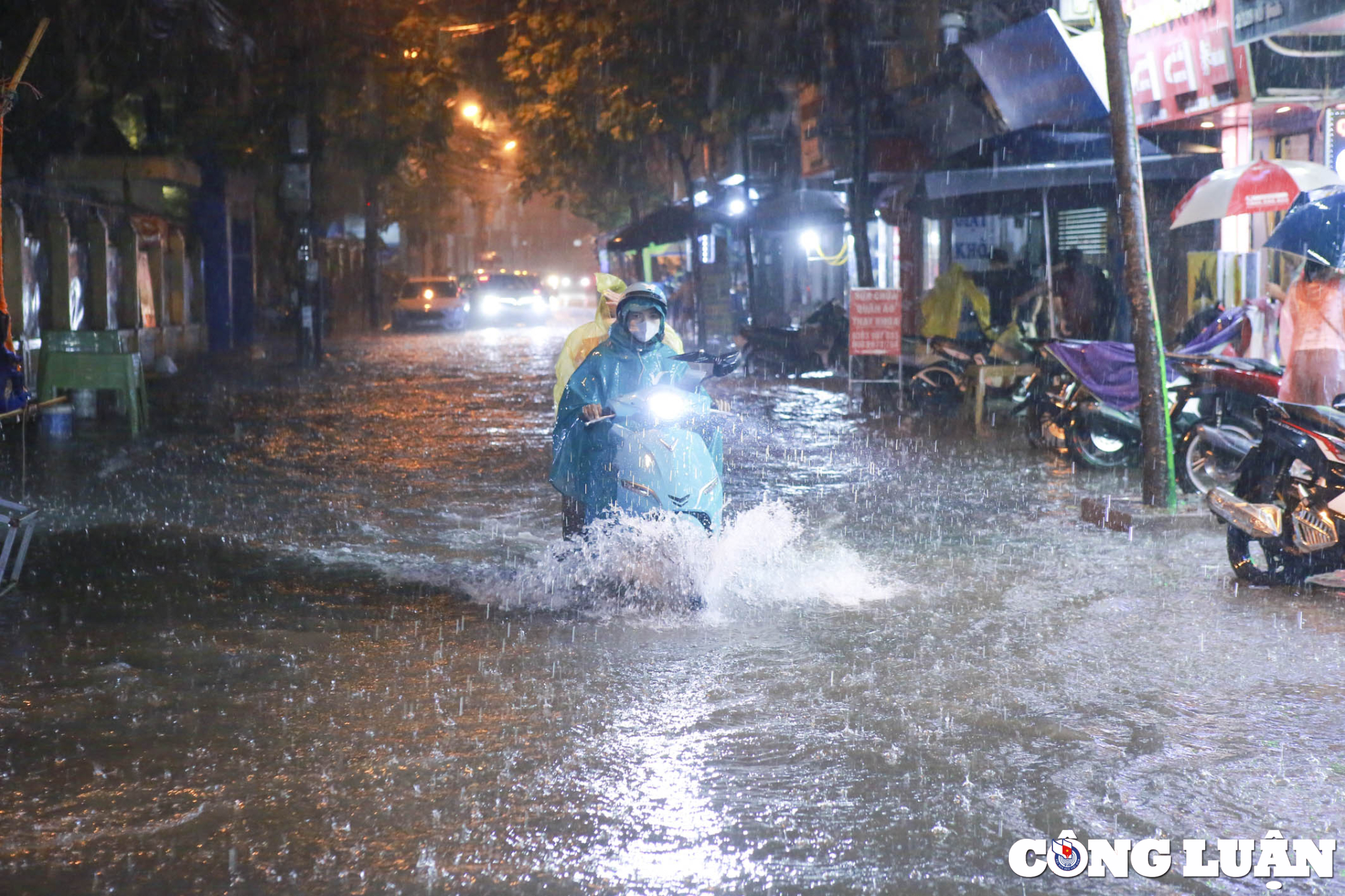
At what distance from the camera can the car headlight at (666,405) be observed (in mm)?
6887

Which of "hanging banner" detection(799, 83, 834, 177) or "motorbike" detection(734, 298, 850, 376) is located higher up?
"hanging banner" detection(799, 83, 834, 177)

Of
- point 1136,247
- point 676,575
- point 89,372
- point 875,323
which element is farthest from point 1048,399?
point 89,372

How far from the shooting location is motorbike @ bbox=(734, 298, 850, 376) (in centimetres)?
2309

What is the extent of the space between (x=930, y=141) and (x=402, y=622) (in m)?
20.8

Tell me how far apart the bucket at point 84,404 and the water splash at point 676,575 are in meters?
10.9

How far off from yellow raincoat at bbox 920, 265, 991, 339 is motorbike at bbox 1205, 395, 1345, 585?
982cm

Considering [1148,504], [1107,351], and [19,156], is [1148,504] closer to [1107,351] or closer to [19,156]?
[1107,351]

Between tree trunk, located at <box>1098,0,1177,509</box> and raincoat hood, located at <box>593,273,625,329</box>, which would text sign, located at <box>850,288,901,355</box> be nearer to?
tree trunk, located at <box>1098,0,1177,509</box>

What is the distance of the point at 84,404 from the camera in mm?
17281

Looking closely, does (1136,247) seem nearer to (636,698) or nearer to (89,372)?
(636,698)

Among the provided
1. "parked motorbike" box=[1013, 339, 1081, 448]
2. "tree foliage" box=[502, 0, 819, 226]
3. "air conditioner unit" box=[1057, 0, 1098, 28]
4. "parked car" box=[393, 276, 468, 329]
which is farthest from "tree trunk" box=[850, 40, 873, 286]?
"parked car" box=[393, 276, 468, 329]

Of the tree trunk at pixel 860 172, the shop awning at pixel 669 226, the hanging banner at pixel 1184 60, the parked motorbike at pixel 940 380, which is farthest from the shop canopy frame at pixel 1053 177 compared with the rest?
the shop awning at pixel 669 226

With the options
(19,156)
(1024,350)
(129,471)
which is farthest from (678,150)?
(129,471)

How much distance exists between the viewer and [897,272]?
1102 inches
